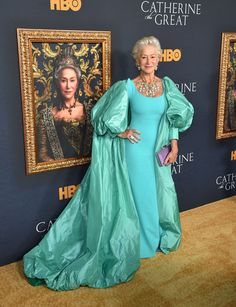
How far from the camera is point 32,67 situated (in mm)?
2258

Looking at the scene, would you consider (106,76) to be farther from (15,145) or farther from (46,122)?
(15,145)

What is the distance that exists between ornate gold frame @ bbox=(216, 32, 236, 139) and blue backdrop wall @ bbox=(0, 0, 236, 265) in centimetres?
4

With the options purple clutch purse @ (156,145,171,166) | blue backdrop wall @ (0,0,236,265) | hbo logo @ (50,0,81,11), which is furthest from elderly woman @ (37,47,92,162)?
purple clutch purse @ (156,145,171,166)

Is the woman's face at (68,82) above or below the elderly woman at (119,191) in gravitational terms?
above

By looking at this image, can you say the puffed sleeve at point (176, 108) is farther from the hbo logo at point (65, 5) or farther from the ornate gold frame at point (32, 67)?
the hbo logo at point (65, 5)

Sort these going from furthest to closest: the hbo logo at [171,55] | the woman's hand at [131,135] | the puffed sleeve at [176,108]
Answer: the hbo logo at [171,55], the puffed sleeve at [176,108], the woman's hand at [131,135]

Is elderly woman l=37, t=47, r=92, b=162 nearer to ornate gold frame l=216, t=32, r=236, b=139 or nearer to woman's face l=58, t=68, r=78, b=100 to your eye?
woman's face l=58, t=68, r=78, b=100

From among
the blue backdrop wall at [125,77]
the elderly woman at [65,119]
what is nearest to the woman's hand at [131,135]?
the elderly woman at [65,119]

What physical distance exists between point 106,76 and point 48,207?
0.93 metres

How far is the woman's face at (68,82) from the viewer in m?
2.40

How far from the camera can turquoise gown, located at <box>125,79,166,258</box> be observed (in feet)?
7.84

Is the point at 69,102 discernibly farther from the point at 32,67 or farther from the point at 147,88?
the point at 147,88

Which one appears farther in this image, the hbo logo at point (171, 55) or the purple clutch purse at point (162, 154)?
the hbo logo at point (171, 55)

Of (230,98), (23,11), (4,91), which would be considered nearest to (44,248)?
(4,91)
